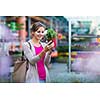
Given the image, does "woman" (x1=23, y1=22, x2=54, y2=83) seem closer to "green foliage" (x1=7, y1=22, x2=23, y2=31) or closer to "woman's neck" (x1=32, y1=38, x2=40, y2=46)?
"woman's neck" (x1=32, y1=38, x2=40, y2=46)

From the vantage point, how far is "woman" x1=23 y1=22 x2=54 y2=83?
2.21 metres


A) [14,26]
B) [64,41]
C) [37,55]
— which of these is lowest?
[37,55]

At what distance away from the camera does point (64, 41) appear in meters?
2.21

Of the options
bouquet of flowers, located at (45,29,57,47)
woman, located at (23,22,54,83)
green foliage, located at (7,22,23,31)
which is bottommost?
woman, located at (23,22,54,83)

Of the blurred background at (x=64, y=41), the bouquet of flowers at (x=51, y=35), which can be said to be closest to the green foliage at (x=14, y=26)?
the blurred background at (x=64, y=41)

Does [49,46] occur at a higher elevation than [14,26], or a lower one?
lower

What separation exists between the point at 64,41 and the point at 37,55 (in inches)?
10.4

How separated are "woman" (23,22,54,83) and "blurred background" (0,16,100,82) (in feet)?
0.14

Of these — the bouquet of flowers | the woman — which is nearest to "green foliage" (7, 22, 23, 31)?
the woman

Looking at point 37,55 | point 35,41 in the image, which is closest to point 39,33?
point 35,41

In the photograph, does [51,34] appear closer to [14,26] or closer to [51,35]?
[51,35]
